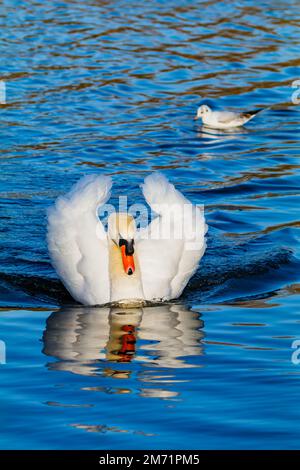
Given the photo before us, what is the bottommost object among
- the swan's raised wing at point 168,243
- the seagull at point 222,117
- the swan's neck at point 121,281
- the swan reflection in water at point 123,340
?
the swan reflection in water at point 123,340

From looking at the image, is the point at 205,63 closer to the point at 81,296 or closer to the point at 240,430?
the point at 81,296

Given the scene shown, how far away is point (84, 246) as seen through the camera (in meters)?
10.2

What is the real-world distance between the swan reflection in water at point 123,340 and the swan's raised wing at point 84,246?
186mm

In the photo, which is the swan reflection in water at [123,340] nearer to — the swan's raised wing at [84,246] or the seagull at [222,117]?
the swan's raised wing at [84,246]

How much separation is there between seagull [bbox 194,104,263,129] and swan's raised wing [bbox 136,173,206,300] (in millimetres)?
7396

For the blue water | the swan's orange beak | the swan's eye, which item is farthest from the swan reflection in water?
the swan's eye

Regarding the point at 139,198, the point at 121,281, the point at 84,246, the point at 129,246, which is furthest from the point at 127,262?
the point at 139,198

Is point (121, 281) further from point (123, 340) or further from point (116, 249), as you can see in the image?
point (123, 340)

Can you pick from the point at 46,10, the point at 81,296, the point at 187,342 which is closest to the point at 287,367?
the point at 187,342

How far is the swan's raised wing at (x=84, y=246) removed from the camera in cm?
1018

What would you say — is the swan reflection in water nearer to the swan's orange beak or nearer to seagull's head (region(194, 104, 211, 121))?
the swan's orange beak

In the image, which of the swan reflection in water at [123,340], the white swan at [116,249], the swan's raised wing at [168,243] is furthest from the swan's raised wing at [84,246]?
the swan's raised wing at [168,243]

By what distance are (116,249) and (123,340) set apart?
125 centimetres

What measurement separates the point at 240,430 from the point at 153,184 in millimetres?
3804
